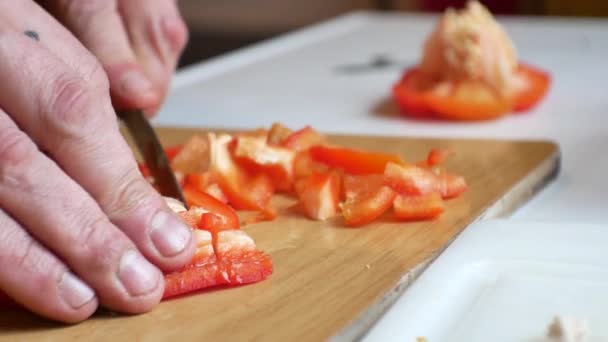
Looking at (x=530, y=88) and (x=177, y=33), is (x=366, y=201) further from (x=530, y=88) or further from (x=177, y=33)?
(x=530, y=88)

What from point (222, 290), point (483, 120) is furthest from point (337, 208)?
point (483, 120)

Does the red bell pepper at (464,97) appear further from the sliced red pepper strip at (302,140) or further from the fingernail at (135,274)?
the fingernail at (135,274)

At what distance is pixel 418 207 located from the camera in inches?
56.4

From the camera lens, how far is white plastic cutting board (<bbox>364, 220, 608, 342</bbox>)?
3.50 ft

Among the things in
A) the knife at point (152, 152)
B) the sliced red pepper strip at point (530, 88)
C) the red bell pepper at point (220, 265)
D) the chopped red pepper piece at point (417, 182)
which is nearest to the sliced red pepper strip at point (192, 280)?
the red bell pepper at point (220, 265)

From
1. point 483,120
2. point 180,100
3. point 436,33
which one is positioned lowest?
point 180,100

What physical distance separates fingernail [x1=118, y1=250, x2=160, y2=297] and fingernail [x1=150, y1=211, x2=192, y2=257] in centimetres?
3

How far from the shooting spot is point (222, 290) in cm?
122

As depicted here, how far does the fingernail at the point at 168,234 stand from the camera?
3.82ft

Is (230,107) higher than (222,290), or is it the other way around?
(222,290)

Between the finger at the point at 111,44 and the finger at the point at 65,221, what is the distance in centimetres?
53

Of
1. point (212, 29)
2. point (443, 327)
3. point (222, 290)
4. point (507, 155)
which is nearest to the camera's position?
point (443, 327)

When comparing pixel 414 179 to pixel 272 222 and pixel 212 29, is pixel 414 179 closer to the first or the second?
pixel 272 222

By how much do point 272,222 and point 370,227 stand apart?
0.49ft
